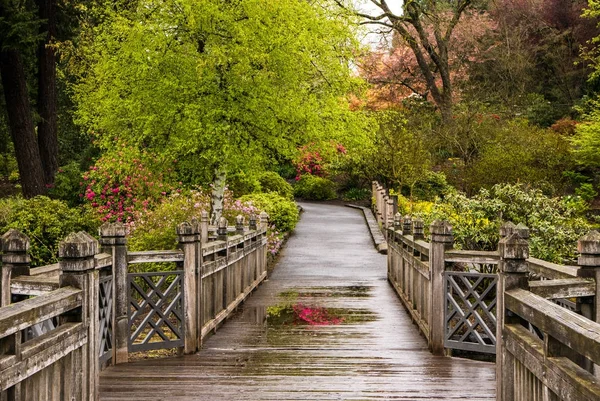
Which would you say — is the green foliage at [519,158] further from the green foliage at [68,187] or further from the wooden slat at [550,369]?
the wooden slat at [550,369]

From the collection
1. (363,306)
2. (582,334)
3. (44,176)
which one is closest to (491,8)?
(44,176)

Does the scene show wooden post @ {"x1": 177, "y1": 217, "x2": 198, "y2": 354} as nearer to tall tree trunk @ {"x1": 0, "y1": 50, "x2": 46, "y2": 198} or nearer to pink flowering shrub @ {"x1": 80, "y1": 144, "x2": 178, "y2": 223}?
pink flowering shrub @ {"x1": 80, "y1": 144, "x2": 178, "y2": 223}

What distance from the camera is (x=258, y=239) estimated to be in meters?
15.6

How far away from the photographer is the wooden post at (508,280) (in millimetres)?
4734

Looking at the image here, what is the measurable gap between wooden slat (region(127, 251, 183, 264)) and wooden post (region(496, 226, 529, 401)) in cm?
428

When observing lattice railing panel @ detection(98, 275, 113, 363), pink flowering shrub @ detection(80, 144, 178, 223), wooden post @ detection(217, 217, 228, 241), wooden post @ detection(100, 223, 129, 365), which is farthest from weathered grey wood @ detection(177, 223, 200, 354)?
pink flowering shrub @ detection(80, 144, 178, 223)

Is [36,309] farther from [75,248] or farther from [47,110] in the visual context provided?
[47,110]

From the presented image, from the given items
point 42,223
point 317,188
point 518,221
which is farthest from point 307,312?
point 317,188

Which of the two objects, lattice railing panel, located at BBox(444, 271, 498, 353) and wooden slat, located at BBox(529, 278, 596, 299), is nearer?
wooden slat, located at BBox(529, 278, 596, 299)

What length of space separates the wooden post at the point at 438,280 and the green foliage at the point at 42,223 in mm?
9499

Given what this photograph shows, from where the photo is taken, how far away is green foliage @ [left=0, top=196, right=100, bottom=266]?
16.1 m

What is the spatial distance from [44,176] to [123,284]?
19886mm

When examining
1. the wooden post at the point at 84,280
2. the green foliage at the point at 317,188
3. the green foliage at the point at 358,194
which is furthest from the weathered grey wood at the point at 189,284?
the green foliage at the point at 317,188

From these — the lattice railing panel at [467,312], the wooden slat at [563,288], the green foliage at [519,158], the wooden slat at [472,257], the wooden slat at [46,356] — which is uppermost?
the green foliage at [519,158]
